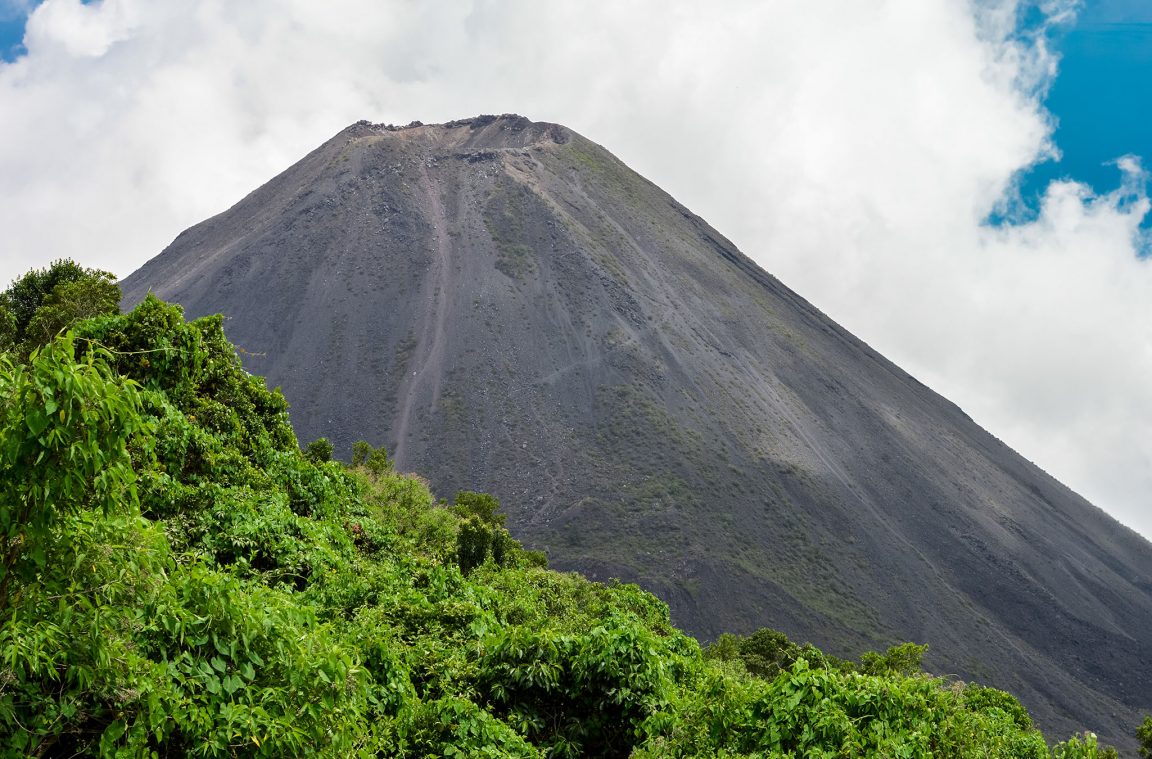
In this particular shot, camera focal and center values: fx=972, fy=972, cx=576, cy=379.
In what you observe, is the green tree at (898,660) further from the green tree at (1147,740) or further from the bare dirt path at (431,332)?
the bare dirt path at (431,332)

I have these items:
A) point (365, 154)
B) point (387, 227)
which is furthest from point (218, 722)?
point (365, 154)

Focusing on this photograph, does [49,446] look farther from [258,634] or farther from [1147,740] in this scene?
[1147,740]

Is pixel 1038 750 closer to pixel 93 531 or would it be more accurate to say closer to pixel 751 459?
pixel 93 531

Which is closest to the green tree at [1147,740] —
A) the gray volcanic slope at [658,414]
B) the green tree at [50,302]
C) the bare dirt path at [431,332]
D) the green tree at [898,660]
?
the green tree at [898,660]

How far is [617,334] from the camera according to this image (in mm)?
106562

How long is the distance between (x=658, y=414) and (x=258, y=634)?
88040 millimetres

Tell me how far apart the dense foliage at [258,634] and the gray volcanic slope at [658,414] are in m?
54.0

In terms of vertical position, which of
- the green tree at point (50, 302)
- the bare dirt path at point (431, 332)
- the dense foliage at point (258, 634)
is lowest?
the dense foliage at point (258, 634)

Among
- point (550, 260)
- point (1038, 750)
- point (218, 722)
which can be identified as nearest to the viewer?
point (218, 722)

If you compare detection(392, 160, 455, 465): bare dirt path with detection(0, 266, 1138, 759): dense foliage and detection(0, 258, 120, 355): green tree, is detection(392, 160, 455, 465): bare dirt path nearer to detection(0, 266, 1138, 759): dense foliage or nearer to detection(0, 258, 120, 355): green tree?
detection(0, 258, 120, 355): green tree

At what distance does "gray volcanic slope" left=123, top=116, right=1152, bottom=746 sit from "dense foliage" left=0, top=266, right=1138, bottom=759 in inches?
2126

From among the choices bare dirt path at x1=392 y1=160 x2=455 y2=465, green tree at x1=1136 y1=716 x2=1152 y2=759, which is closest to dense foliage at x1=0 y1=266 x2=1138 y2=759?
green tree at x1=1136 y1=716 x2=1152 y2=759

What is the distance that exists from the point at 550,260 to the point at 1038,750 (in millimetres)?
106666

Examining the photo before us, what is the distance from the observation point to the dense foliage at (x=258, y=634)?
5.94 metres
